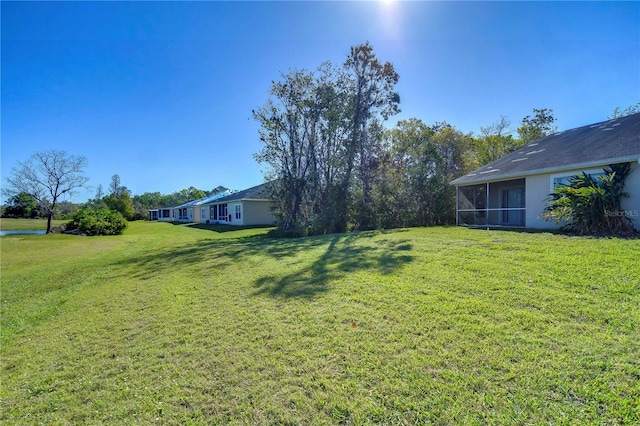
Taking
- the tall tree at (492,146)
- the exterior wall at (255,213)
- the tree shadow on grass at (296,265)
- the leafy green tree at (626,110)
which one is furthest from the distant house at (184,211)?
the leafy green tree at (626,110)

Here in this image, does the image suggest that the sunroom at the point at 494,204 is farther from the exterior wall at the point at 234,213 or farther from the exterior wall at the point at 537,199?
the exterior wall at the point at 234,213

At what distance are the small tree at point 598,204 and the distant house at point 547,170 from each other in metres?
0.34

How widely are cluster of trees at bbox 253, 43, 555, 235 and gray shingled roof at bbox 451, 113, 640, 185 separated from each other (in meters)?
3.19

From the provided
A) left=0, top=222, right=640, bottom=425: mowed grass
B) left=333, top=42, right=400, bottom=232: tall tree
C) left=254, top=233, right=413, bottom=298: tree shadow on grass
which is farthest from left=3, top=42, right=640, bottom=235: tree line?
left=0, top=222, right=640, bottom=425: mowed grass

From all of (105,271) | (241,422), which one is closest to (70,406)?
(241,422)

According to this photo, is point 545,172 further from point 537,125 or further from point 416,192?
point 537,125

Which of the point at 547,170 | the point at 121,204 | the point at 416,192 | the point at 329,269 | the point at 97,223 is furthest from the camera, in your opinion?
the point at 121,204

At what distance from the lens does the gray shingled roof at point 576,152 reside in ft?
31.8

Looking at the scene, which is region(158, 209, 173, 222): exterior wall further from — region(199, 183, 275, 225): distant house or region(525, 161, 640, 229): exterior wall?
region(525, 161, 640, 229): exterior wall

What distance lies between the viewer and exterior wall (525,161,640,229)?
358 inches

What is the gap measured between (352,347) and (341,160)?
15.9 metres

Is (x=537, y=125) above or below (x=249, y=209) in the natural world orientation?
above

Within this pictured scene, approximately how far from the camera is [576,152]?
11281mm

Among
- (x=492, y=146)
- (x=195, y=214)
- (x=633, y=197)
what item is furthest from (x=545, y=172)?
(x=195, y=214)
